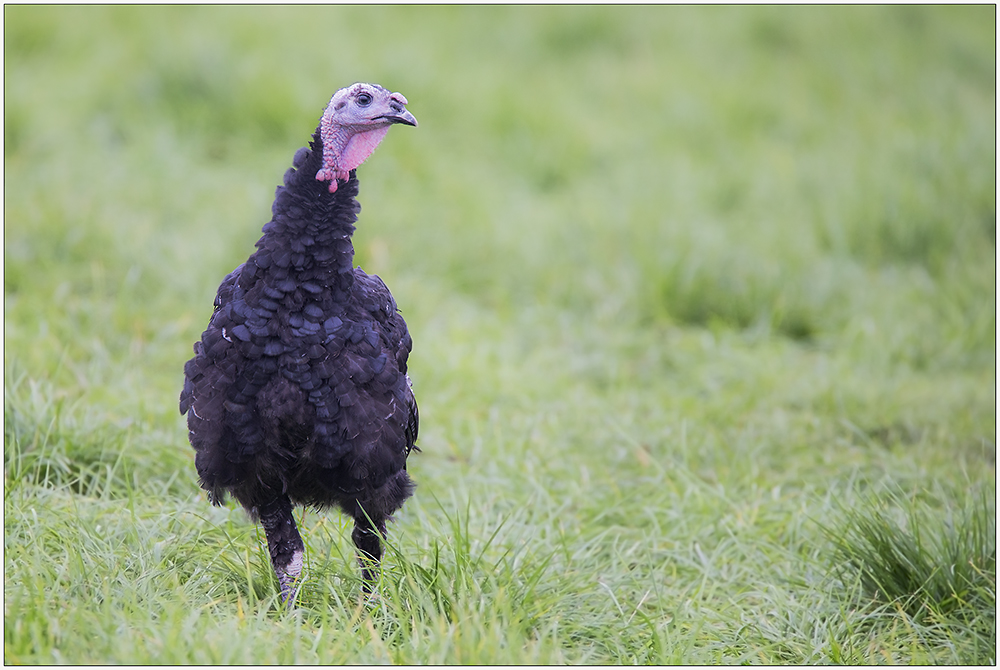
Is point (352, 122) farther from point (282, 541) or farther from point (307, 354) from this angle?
point (282, 541)

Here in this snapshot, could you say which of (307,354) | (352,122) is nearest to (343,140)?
(352,122)

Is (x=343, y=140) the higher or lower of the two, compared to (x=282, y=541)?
higher

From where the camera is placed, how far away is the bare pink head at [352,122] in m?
2.65

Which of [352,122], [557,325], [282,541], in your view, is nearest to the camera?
[352,122]

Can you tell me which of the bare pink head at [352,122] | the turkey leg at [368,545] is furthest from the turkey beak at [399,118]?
the turkey leg at [368,545]

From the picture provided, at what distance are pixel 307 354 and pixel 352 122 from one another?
658 mm

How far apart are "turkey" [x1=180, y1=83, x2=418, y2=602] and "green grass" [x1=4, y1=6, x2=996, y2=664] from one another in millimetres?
373

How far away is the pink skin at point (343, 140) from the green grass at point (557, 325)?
1.16 metres

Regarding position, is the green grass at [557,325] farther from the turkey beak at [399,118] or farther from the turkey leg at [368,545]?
the turkey beak at [399,118]

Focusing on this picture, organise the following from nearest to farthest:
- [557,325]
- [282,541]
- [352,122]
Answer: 1. [352,122]
2. [282,541]
3. [557,325]

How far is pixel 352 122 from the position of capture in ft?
8.71

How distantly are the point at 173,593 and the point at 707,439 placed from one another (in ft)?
8.36

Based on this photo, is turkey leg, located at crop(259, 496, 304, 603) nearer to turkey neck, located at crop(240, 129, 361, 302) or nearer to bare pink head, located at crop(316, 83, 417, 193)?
turkey neck, located at crop(240, 129, 361, 302)

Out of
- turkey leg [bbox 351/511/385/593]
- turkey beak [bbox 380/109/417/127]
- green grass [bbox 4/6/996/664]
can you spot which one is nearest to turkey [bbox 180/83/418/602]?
turkey beak [bbox 380/109/417/127]
